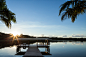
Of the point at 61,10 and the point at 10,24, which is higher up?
the point at 61,10

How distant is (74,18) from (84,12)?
832 millimetres

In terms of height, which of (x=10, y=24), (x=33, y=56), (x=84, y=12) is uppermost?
(x=84, y=12)

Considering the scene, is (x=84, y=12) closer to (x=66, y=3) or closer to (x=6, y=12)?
(x=66, y=3)

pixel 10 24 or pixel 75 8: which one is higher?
pixel 75 8

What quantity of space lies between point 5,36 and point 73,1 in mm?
67456

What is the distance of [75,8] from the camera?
6.16 metres

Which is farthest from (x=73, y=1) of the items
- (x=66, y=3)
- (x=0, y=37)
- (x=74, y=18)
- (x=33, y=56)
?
(x=0, y=37)

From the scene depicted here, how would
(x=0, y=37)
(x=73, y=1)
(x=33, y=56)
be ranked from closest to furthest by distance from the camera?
1. (x=73, y=1)
2. (x=33, y=56)
3. (x=0, y=37)

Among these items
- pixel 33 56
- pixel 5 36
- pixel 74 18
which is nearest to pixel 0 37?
pixel 5 36

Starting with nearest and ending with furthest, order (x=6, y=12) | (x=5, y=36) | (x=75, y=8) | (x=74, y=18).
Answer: (x=75, y=8) < (x=74, y=18) < (x=6, y=12) < (x=5, y=36)

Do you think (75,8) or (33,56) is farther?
(33,56)

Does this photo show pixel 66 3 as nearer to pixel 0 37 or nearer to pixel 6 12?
pixel 6 12

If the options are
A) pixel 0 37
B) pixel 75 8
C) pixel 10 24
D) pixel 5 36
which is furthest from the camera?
pixel 5 36

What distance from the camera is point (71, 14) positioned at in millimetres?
6352
